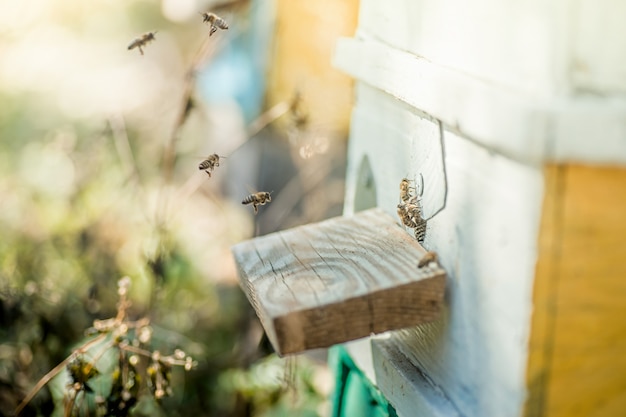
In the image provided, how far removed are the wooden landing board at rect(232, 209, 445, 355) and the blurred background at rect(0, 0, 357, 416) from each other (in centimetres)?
78

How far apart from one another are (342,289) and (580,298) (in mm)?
423

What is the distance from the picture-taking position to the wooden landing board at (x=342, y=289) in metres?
1.45

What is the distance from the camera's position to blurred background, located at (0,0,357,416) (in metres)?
3.01

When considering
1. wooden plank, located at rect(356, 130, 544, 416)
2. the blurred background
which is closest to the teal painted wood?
the blurred background

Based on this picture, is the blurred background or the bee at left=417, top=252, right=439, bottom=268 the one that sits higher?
the bee at left=417, top=252, right=439, bottom=268

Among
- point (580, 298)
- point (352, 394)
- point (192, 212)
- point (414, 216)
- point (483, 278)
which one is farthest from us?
point (192, 212)

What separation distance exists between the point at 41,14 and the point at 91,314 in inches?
171

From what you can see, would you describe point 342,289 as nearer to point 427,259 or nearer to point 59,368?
point 427,259

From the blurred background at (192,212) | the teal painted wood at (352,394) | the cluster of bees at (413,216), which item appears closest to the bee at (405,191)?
the cluster of bees at (413,216)

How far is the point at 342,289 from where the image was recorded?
4.92 ft

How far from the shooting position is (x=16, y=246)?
356 cm

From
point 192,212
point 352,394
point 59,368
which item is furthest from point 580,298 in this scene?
point 192,212

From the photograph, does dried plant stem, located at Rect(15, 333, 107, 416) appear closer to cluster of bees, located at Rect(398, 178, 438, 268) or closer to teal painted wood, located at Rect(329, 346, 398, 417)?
teal painted wood, located at Rect(329, 346, 398, 417)

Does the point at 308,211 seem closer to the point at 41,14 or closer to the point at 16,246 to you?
the point at 16,246
